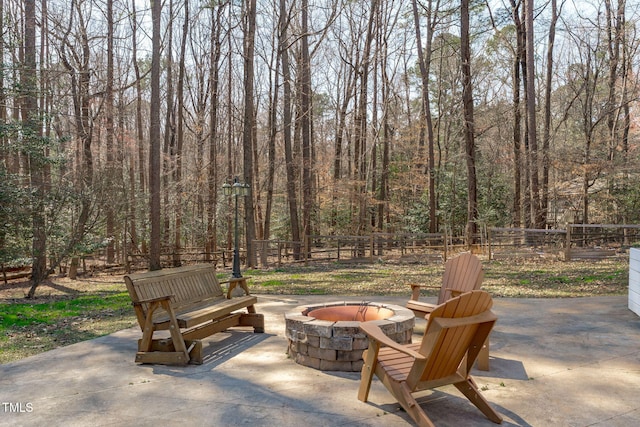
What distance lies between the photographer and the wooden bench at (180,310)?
4227mm

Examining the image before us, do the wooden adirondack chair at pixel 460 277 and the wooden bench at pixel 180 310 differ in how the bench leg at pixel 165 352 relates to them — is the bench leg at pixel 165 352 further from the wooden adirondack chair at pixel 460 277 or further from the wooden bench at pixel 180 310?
the wooden adirondack chair at pixel 460 277

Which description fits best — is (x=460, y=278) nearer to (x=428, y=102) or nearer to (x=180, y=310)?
(x=180, y=310)

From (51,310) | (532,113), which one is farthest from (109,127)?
(532,113)

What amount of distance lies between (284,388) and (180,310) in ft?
5.59

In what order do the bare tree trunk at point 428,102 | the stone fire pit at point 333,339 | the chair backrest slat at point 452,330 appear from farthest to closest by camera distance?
the bare tree trunk at point 428,102 < the stone fire pit at point 333,339 < the chair backrest slat at point 452,330

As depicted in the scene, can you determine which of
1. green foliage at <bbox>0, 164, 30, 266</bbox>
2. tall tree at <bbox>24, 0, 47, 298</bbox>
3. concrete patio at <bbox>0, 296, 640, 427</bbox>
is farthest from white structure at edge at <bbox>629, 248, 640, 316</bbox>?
green foliage at <bbox>0, 164, 30, 266</bbox>

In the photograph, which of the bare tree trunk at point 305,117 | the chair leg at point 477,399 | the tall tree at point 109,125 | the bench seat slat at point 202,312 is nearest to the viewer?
the chair leg at point 477,399

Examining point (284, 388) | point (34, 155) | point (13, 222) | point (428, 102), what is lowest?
point (284, 388)

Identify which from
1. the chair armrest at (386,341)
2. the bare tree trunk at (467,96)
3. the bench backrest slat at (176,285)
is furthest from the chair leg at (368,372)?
the bare tree trunk at (467,96)

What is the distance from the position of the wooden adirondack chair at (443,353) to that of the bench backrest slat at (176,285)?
7.60 ft

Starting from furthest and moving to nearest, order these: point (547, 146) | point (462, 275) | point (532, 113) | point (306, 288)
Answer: point (547, 146) → point (532, 113) → point (306, 288) → point (462, 275)

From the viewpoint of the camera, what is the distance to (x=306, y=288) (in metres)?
9.19

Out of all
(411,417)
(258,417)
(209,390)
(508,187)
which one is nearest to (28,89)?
(209,390)

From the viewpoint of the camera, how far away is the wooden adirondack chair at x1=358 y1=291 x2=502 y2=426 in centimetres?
272
